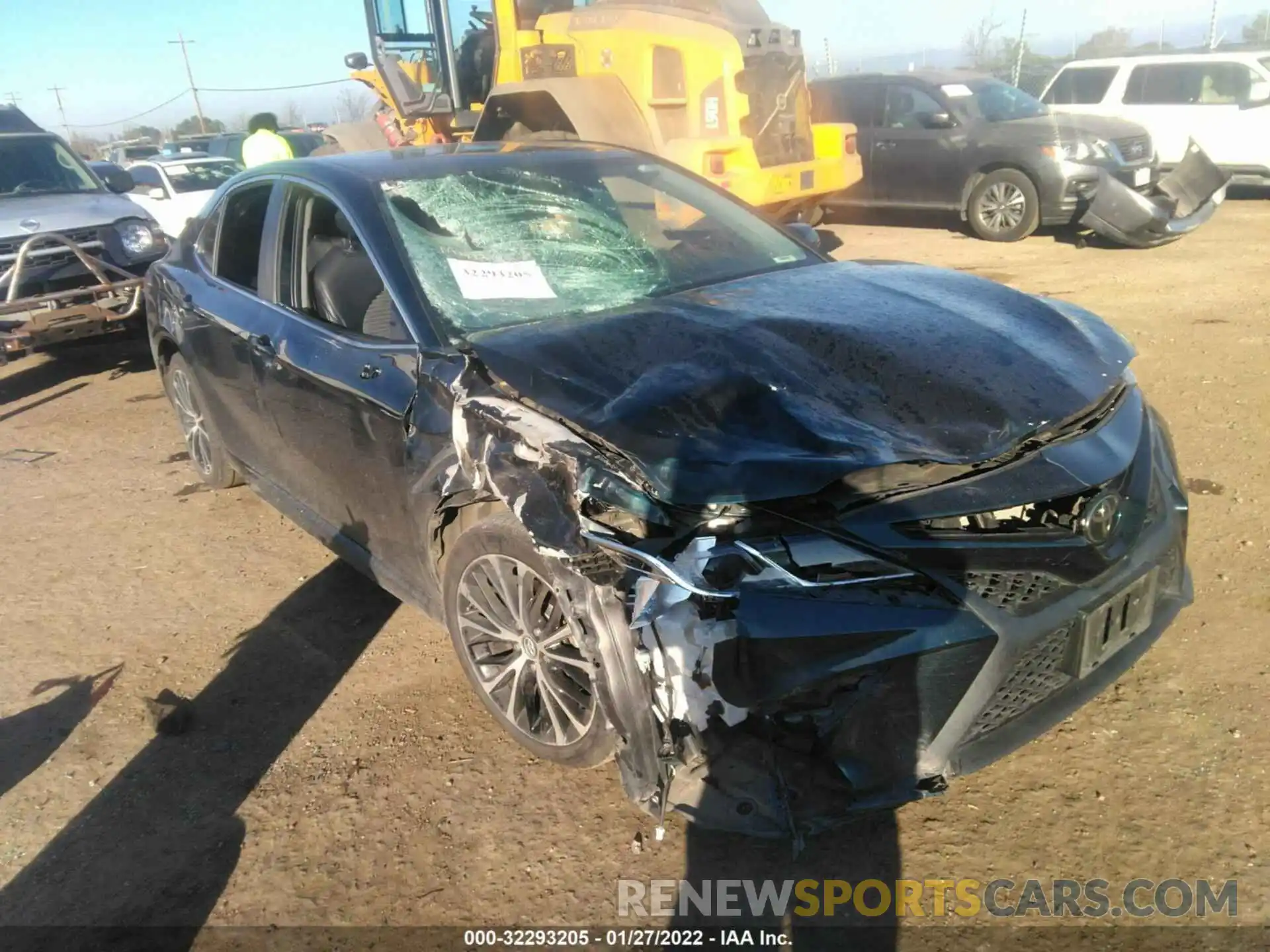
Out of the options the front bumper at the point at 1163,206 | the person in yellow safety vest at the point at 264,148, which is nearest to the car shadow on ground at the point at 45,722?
the person in yellow safety vest at the point at 264,148

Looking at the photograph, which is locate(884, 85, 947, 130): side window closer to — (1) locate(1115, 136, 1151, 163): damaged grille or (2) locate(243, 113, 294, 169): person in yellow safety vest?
(1) locate(1115, 136, 1151, 163): damaged grille

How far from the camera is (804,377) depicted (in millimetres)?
2566

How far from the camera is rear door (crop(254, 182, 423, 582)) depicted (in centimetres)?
301

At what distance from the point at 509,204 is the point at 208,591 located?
2139mm

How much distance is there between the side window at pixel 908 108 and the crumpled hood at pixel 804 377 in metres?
8.33

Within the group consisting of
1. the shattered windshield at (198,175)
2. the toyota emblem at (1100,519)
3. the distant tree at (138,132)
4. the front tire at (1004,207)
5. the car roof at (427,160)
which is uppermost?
the car roof at (427,160)

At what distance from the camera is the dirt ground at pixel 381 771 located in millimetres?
2410

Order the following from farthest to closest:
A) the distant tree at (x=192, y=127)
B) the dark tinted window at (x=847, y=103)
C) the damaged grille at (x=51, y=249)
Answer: the distant tree at (x=192, y=127) → the dark tinted window at (x=847, y=103) → the damaged grille at (x=51, y=249)

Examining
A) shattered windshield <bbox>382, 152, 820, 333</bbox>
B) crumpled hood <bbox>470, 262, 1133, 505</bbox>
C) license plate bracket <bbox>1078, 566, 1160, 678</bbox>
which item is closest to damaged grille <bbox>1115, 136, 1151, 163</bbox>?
shattered windshield <bbox>382, 152, 820, 333</bbox>

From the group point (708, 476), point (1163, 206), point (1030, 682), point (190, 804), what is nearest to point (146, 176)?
point (190, 804)

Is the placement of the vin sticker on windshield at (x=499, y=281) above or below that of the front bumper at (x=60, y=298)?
above

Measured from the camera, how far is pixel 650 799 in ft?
7.32

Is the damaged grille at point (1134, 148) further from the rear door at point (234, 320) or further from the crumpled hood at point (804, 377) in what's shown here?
the rear door at point (234, 320)

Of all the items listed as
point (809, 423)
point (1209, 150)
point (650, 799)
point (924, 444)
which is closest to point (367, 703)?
point (650, 799)
